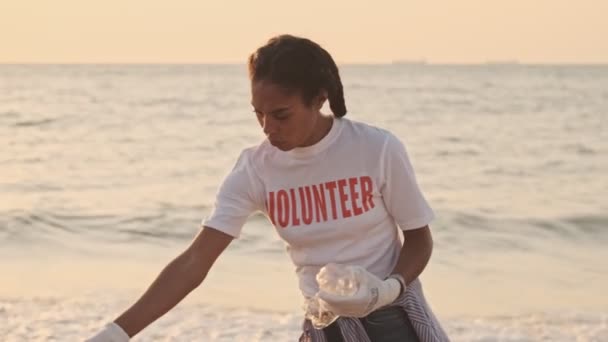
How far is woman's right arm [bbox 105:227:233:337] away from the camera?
2.96 metres

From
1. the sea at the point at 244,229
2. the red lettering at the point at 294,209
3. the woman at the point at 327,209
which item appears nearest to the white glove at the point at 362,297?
the woman at the point at 327,209

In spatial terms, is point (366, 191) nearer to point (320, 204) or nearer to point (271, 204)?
point (320, 204)

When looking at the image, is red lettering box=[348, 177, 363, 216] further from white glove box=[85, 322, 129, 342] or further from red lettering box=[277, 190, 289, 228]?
white glove box=[85, 322, 129, 342]

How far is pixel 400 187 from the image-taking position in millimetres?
3018

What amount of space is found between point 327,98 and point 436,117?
23.7 meters

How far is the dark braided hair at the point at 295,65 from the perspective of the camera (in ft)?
9.37

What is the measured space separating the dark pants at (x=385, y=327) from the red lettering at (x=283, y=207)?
302 millimetres

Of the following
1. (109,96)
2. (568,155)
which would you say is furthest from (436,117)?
(109,96)

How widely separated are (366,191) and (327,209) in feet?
0.37

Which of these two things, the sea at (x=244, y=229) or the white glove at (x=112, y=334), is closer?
the white glove at (x=112, y=334)

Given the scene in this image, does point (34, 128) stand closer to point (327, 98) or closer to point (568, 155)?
point (568, 155)

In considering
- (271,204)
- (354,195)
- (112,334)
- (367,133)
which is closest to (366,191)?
(354,195)

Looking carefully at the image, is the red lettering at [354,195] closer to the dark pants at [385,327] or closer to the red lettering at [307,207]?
the red lettering at [307,207]

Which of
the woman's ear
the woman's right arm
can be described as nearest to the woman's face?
the woman's ear
